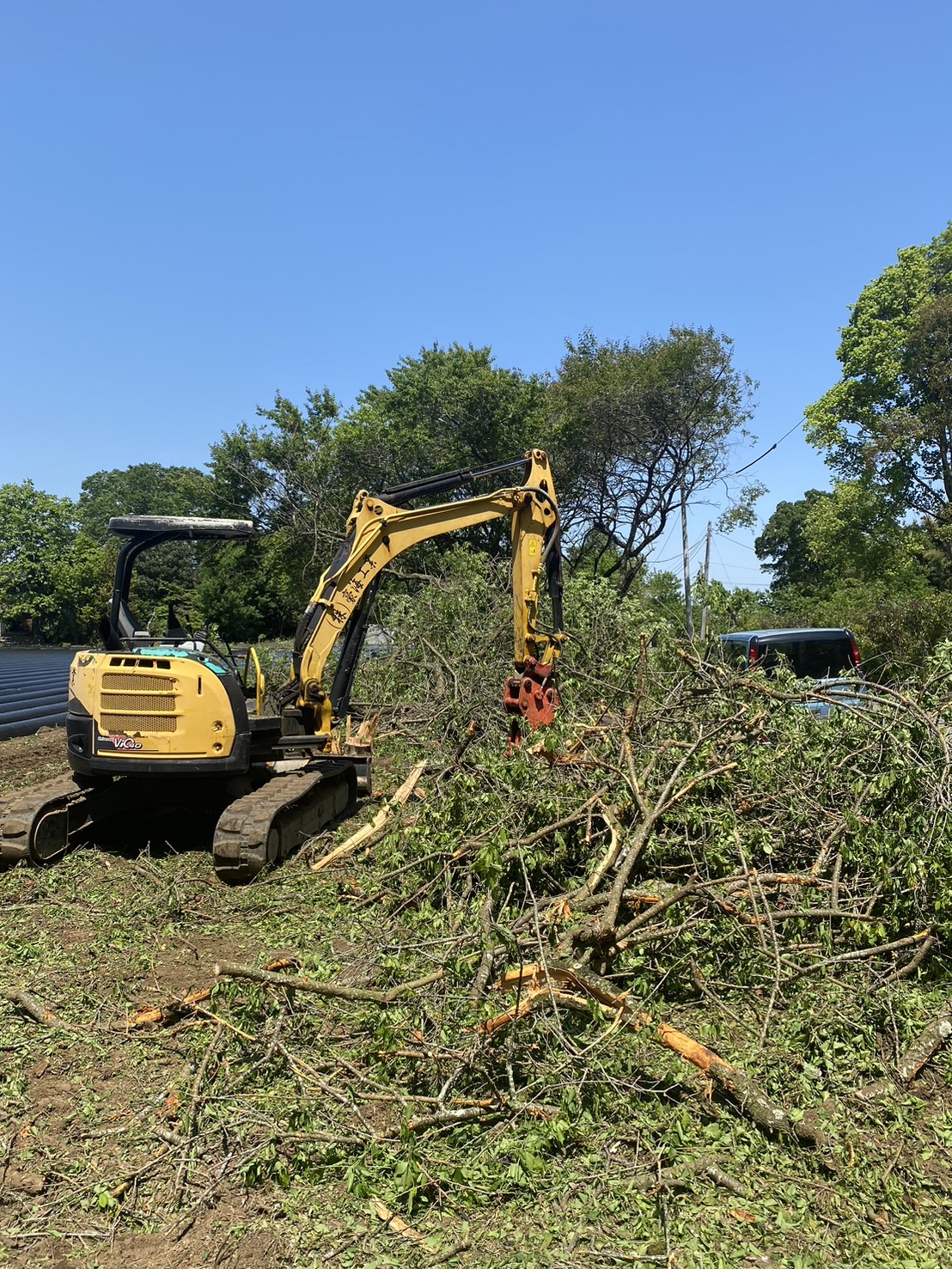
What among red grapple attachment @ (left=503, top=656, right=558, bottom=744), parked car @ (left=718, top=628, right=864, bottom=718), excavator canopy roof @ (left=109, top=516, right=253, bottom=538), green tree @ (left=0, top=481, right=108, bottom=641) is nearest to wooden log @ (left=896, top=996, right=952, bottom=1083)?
red grapple attachment @ (left=503, top=656, right=558, bottom=744)

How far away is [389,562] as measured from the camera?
27.6 feet

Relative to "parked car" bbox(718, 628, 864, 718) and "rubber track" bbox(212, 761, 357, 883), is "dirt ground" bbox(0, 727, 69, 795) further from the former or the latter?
"parked car" bbox(718, 628, 864, 718)

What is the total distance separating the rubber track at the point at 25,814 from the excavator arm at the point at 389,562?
2.07 m

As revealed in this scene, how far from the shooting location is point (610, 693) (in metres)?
7.71

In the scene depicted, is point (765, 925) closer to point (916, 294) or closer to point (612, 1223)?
point (612, 1223)

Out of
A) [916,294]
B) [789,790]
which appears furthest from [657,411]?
[789,790]

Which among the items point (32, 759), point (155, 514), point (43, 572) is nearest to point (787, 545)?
point (155, 514)

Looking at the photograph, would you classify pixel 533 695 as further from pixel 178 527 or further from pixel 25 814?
pixel 25 814

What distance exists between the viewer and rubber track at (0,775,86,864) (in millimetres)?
6340

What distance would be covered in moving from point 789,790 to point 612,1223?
9.89 ft

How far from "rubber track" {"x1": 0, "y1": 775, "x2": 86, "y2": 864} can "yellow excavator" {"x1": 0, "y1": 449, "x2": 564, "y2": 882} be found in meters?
0.01

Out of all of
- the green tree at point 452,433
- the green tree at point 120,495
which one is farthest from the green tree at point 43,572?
the green tree at point 452,433

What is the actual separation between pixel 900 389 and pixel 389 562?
22732 millimetres

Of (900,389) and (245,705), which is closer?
(245,705)
